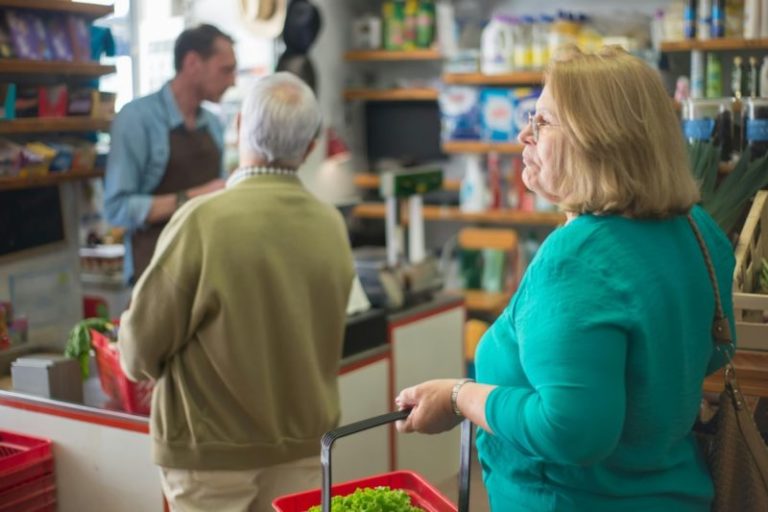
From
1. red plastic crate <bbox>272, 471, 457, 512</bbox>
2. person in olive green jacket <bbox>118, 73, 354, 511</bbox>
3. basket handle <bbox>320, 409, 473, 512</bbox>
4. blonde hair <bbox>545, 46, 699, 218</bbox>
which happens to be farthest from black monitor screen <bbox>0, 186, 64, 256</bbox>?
blonde hair <bbox>545, 46, 699, 218</bbox>

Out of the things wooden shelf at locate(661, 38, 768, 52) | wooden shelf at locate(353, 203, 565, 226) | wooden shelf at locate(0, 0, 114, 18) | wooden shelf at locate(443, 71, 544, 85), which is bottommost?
wooden shelf at locate(353, 203, 565, 226)

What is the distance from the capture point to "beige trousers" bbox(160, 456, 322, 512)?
8.53ft

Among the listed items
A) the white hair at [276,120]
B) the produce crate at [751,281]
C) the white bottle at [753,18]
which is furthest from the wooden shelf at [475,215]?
the produce crate at [751,281]

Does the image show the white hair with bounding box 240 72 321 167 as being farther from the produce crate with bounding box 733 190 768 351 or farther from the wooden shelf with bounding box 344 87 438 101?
the wooden shelf with bounding box 344 87 438 101

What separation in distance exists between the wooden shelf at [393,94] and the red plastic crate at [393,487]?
461 cm

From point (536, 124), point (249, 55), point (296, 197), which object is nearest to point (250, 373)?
point (296, 197)

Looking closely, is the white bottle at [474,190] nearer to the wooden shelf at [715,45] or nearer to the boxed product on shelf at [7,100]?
the wooden shelf at [715,45]

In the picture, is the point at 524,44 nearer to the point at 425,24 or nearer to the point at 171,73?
the point at 425,24

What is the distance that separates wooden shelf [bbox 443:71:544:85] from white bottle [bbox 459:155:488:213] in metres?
0.45

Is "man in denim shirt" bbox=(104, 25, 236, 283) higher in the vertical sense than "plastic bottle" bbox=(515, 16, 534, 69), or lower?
lower

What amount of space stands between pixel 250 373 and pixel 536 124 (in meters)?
1.18

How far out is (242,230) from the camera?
251 centimetres

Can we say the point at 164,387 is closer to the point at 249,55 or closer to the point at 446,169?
the point at 249,55

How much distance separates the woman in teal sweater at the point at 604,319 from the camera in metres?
1.49
